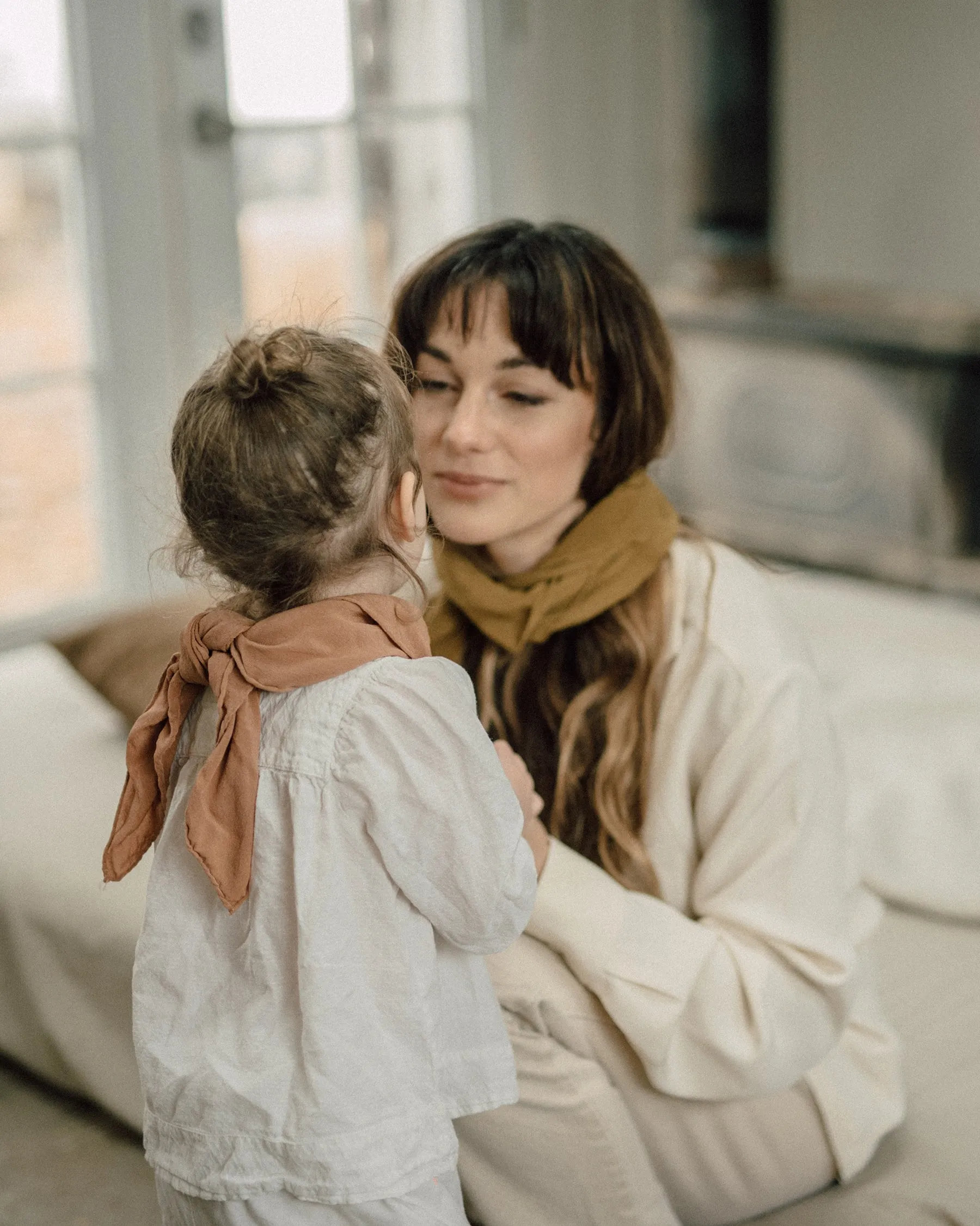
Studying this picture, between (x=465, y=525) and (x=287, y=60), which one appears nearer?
(x=465, y=525)

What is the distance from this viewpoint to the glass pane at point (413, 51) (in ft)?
11.0

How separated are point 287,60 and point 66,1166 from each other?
2390 millimetres

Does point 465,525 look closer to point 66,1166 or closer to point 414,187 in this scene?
point 66,1166

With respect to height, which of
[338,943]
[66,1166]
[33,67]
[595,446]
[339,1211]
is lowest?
[66,1166]

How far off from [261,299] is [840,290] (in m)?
1.35

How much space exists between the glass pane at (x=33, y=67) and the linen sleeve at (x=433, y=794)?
2272 millimetres

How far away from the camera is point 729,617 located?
1344mm

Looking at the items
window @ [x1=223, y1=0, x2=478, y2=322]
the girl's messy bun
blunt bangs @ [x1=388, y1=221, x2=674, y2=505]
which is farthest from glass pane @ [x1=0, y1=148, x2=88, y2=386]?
the girl's messy bun

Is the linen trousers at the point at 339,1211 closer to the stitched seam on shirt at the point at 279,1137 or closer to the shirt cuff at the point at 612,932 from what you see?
the stitched seam on shirt at the point at 279,1137

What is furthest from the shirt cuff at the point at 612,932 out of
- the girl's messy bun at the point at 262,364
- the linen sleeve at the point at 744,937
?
the girl's messy bun at the point at 262,364

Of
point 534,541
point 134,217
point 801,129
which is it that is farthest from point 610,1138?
point 801,129

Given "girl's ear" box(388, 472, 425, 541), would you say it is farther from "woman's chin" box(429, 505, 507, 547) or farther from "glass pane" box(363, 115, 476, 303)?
"glass pane" box(363, 115, 476, 303)

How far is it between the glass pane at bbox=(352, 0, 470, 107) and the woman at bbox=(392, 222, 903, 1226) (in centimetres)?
221

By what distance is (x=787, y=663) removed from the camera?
1322 mm
